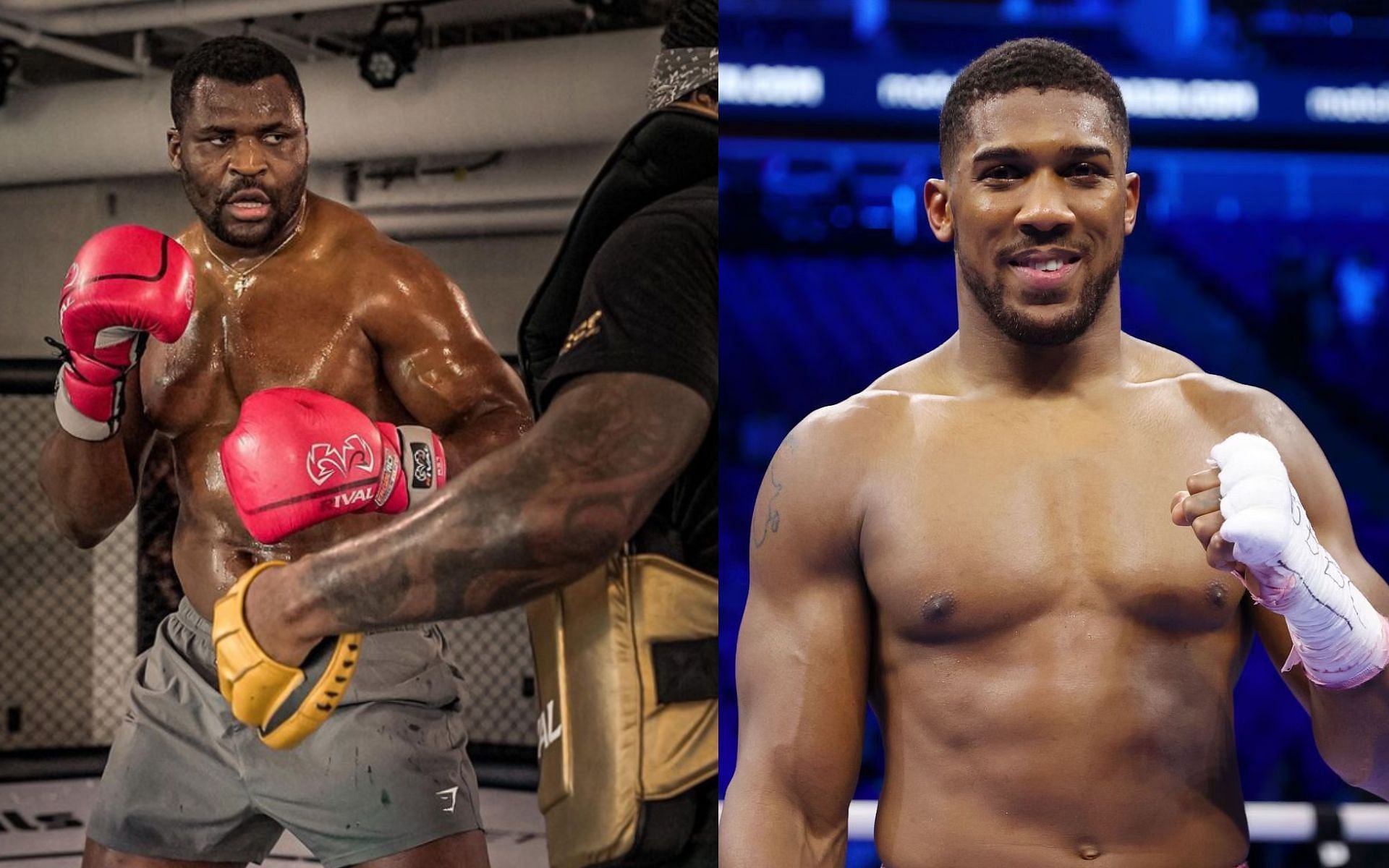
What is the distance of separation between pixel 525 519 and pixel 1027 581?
0.69 meters

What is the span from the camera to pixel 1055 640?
1738 millimetres

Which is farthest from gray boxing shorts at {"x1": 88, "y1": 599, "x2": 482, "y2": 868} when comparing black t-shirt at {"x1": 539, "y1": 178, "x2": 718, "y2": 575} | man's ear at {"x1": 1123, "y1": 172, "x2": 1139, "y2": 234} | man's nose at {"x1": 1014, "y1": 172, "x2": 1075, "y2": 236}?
man's ear at {"x1": 1123, "y1": 172, "x2": 1139, "y2": 234}

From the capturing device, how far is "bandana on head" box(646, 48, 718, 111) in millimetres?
1680

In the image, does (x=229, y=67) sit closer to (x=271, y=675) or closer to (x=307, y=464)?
(x=307, y=464)

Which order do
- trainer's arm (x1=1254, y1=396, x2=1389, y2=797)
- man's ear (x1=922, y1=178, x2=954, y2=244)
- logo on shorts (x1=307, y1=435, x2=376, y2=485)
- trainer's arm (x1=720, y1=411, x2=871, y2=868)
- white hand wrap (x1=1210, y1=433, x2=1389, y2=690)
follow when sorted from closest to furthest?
white hand wrap (x1=1210, y1=433, x2=1389, y2=690) → logo on shorts (x1=307, y1=435, x2=376, y2=485) → trainer's arm (x1=1254, y1=396, x2=1389, y2=797) → trainer's arm (x1=720, y1=411, x2=871, y2=868) → man's ear (x1=922, y1=178, x2=954, y2=244)

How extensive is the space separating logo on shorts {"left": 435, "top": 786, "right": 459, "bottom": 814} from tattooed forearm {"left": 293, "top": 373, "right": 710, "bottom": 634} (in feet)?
0.91

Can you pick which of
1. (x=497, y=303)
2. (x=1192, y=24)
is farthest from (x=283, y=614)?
(x=1192, y=24)

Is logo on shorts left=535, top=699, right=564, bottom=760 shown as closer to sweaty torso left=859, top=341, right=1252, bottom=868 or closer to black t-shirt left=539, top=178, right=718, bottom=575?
black t-shirt left=539, top=178, right=718, bottom=575

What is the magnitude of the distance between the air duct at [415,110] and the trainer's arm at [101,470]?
0.34 m

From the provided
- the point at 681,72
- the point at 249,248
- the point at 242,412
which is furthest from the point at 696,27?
the point at 242,412

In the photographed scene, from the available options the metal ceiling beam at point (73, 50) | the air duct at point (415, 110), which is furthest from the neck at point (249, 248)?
the metal ceiling beam at point (73, 50)

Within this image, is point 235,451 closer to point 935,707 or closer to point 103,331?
point 103,331

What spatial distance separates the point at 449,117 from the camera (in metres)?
1.79

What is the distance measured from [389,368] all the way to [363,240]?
6.9 inches
